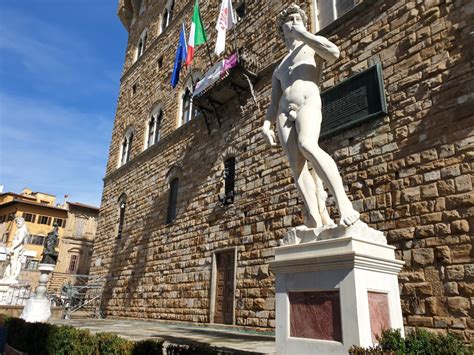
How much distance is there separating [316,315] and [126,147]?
52.0ft

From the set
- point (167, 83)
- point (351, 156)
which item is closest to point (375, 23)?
point (351, 156)

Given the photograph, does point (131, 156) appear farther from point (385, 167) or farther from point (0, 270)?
point (385, 167)

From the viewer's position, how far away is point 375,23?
22.7 ft

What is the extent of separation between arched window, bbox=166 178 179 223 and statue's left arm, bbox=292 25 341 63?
8.90 m

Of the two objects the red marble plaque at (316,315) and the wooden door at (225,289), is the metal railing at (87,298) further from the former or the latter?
the red marble plaque at (316,315)

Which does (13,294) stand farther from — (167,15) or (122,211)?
(167,15)

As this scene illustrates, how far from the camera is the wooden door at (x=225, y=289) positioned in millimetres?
8523

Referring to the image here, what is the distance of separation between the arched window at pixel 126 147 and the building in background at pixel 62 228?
19.1 metres

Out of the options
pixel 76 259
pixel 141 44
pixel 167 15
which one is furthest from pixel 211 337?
pixel 76 259

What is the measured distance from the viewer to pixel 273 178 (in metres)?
8.22

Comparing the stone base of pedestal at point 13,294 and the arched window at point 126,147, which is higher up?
the arched window at point 126,147

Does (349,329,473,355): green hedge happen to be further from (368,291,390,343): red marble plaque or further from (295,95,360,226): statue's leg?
(295,95,360,226): statue's leg

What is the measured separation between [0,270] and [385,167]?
18087 millimetres

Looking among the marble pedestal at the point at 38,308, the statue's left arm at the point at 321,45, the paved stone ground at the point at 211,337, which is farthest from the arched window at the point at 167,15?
the statue's left arm at the point at 321,45
